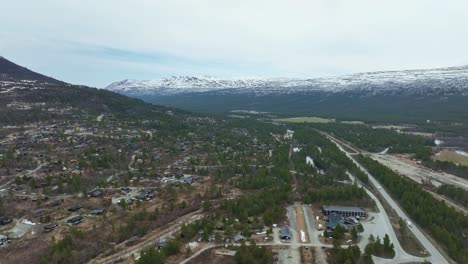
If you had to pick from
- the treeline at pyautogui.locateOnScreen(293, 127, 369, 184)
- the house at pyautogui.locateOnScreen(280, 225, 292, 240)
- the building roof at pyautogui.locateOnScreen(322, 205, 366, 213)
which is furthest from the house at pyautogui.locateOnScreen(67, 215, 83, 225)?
the treeline at pyautogui.locateOnScreen(293, 127, 369, 184)

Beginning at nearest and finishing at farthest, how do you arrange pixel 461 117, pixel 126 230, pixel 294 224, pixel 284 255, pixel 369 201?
pixel 284 255 < pixel 126 230 < pixel 294 224 < pixel 369 201 < pixel 461 117

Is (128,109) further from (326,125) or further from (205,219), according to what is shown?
(205,219)

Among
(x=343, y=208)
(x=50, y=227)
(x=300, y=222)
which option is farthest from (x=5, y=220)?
(x=343, y=208)

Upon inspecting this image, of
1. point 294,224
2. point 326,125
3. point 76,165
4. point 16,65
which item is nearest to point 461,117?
point 326,125

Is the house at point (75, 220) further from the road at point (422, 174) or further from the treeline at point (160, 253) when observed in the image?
the road at point (422, 174)

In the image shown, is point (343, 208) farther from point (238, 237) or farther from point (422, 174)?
point (422, 174)

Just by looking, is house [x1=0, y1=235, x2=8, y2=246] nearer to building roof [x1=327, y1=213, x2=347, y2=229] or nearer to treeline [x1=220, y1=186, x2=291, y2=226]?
treeline [x1=220, y1=186, x2=291, y2=226]

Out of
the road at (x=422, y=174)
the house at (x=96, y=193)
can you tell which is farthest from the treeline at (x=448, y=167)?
the house at (x=96, y=193)
